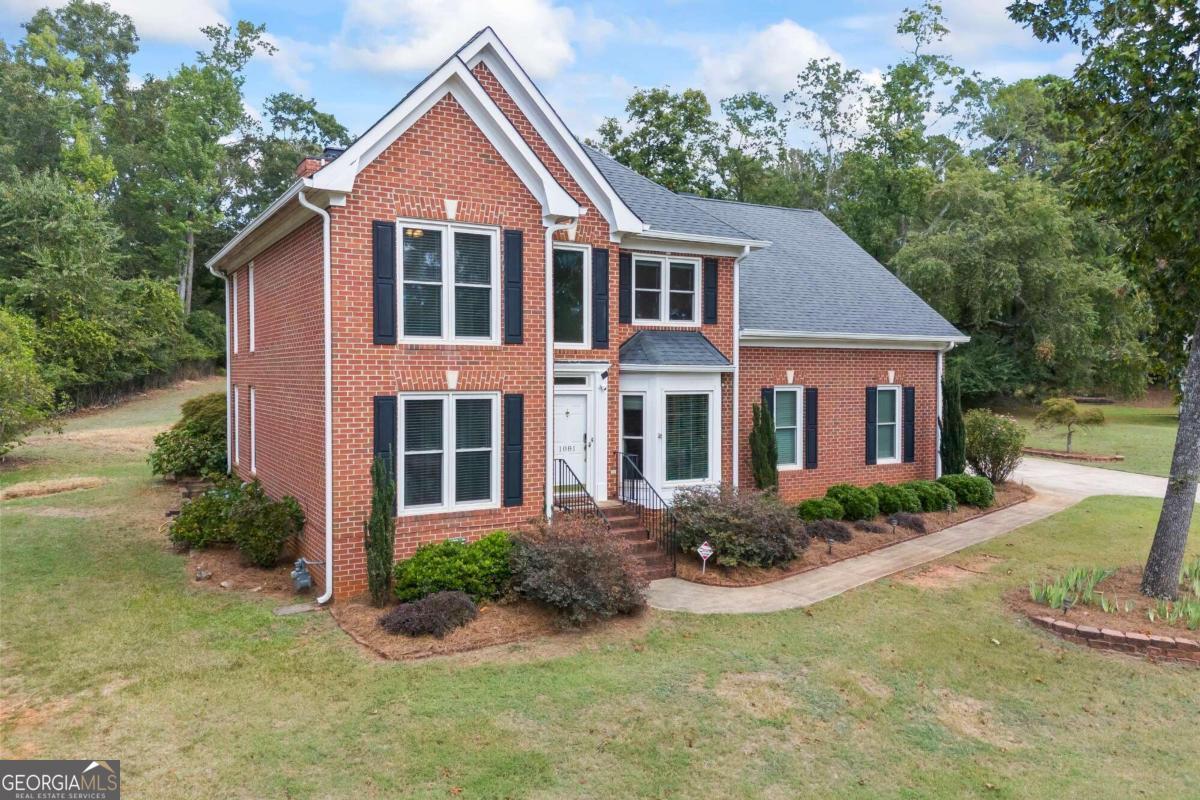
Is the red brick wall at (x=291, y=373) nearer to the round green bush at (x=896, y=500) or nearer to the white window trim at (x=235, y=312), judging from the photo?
the white window trim at (x=235, y=312)

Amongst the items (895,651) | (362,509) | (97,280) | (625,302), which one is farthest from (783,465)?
(97,280)

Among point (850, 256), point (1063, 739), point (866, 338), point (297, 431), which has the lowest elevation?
point (1063, 739)

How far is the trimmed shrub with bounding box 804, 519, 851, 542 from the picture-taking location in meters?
13.5

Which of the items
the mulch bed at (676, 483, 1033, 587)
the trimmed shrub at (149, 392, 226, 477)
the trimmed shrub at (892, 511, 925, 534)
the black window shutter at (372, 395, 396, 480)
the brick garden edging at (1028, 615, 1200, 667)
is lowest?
the brick garden edging at (1028, 615, 1200, 667)

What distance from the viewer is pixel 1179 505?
32.8 feet

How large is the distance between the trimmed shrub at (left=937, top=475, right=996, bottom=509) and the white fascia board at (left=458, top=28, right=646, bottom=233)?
33.6ft

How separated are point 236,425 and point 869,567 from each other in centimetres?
1358

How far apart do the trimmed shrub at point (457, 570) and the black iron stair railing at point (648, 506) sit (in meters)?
3.04

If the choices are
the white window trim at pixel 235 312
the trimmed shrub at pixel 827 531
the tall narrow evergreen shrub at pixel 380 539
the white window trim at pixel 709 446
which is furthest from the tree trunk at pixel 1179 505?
the white window trim at pixel 235 312

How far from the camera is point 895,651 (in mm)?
8461

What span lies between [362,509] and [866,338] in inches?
451

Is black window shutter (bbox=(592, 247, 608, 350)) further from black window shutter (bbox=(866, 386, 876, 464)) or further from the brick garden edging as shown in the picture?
the brick garden edging

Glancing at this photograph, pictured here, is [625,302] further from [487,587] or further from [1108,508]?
[1108,508]

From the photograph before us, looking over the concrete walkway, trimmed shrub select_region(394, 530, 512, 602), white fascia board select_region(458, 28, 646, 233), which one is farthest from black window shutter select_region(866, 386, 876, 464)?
trimmed shrub select_region(394, 530, 512, 602)
